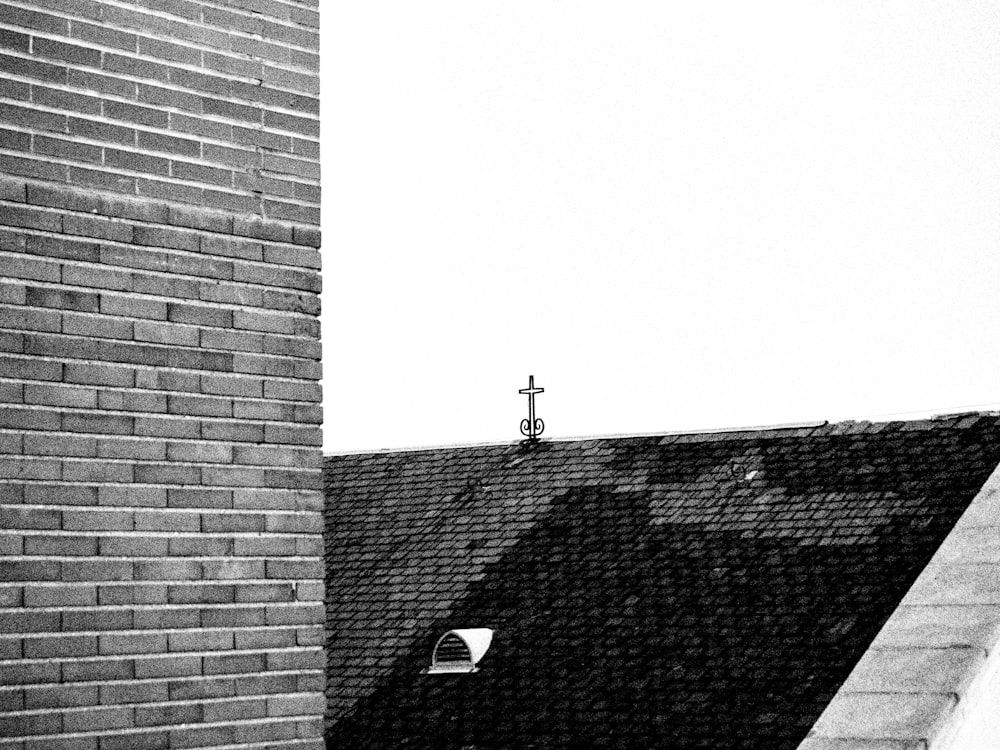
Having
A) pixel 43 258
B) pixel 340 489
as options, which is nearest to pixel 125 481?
pixel 43 258

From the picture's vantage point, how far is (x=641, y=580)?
1666cm

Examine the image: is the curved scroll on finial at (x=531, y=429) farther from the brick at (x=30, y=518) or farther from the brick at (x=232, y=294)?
the brick at (x=30, y=518)

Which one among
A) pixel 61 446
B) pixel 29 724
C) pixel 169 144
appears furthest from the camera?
pixel 169 144

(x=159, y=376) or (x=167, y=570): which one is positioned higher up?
(x=159, y=376)

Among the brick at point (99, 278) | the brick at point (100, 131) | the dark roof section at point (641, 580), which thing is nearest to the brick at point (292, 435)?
the brick at point (99, 278)

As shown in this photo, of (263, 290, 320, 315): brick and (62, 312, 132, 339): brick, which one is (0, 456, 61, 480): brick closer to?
(62, 312, 132, 339): brick

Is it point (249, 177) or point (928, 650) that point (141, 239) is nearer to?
point (249, 177)

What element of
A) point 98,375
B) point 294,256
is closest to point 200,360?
point 98,375

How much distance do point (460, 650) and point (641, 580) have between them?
86.7 inches

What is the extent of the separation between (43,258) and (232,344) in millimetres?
823

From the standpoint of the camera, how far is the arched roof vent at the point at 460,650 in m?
16.4

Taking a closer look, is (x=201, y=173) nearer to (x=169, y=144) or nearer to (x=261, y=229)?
(x=169, y=144)

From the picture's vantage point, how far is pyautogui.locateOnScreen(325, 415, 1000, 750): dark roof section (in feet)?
48.2

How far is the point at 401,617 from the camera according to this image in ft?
58.5
